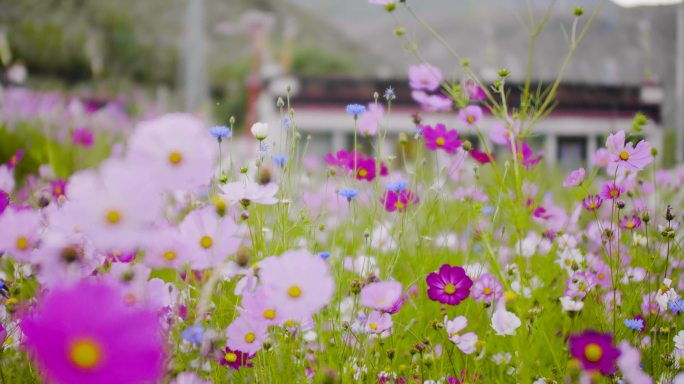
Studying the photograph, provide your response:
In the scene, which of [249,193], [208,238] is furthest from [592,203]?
[208,238]

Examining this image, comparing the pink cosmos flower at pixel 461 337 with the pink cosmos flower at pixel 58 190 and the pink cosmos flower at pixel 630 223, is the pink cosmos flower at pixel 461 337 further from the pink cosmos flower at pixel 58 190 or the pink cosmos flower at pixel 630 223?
the pink cosmos flower at pixel 58 190

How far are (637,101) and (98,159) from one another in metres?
8.26

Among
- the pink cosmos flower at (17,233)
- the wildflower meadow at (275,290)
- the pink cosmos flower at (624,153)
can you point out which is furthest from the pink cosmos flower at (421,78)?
the pink cosmos flower at (17,233)

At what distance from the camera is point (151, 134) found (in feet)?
2.18

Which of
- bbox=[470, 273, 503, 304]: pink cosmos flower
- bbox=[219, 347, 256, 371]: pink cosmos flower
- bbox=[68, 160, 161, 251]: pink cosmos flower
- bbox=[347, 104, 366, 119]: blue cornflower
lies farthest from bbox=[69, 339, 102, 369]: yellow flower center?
bbox=[470, 273, 503, 304]: pink cosmos flower

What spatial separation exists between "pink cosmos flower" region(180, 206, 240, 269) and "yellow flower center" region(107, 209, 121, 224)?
Answer: 0.14 meters

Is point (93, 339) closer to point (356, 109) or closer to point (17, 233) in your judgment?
point (17, 233)

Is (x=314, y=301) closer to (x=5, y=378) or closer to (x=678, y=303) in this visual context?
(x=5, y=378)

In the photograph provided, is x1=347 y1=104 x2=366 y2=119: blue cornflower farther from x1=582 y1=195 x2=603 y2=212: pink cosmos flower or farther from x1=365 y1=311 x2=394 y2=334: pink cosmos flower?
x1=582 y1=195 x2=603 y2=212: pink cosmos flower

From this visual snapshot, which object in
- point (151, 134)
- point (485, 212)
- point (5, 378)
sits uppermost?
point (151, 134)

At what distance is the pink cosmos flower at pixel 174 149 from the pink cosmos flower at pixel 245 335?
1.04 feet

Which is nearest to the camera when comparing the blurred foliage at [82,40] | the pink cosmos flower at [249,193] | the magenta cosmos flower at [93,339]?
the magenta cosmos flower at [93,339]

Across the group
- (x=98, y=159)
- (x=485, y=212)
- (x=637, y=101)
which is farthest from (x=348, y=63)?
(x=485, y=212)

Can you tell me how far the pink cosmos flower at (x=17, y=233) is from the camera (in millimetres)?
837
